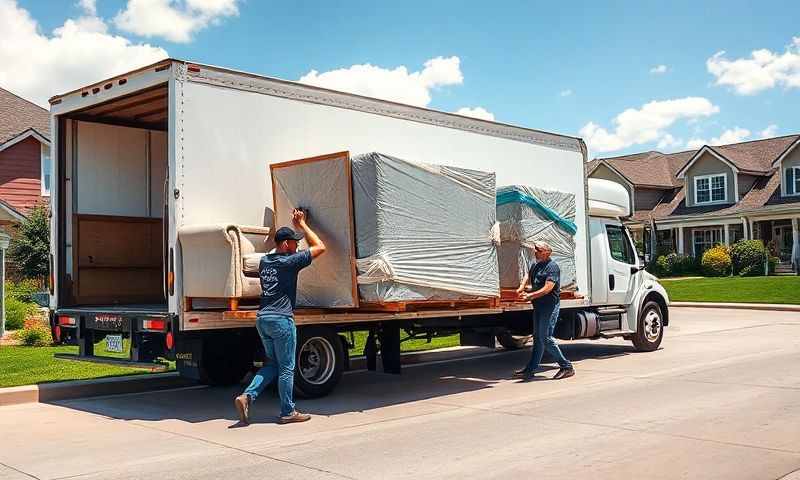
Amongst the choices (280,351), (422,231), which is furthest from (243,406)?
(422,231)

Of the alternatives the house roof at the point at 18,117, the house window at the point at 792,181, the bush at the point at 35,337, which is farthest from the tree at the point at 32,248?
the house window at the point at 792,181

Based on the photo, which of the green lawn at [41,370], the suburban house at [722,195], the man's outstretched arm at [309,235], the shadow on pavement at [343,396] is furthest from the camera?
the suburban house at [722,195]

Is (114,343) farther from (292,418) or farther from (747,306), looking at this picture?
(747,306)

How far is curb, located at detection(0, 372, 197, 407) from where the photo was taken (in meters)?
9.86

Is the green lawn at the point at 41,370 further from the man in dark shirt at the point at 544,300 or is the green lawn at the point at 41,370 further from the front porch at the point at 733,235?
the front porch at the point at 733,235

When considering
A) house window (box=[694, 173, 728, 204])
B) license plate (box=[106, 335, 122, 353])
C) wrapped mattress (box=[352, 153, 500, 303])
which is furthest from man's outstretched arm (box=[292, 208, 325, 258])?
house window (box=[694, 173, 728, 204])

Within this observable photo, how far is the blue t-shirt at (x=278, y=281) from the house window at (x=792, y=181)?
120 ft

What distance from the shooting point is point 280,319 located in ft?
27.3

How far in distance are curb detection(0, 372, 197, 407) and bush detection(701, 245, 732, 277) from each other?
105ft

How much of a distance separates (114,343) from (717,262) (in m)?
33.6

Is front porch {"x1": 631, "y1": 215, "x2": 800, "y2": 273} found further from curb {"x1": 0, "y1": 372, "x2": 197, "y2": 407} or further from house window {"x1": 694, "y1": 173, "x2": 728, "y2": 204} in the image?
curb {"x1": 0, "y1": 372, "x2": 197, "y2": 407}

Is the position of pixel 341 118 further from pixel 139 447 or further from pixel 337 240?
pixel 139 447

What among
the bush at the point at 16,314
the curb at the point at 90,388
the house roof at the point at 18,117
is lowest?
the curb at the point at 90,388

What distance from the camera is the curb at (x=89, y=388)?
32.3 feet
